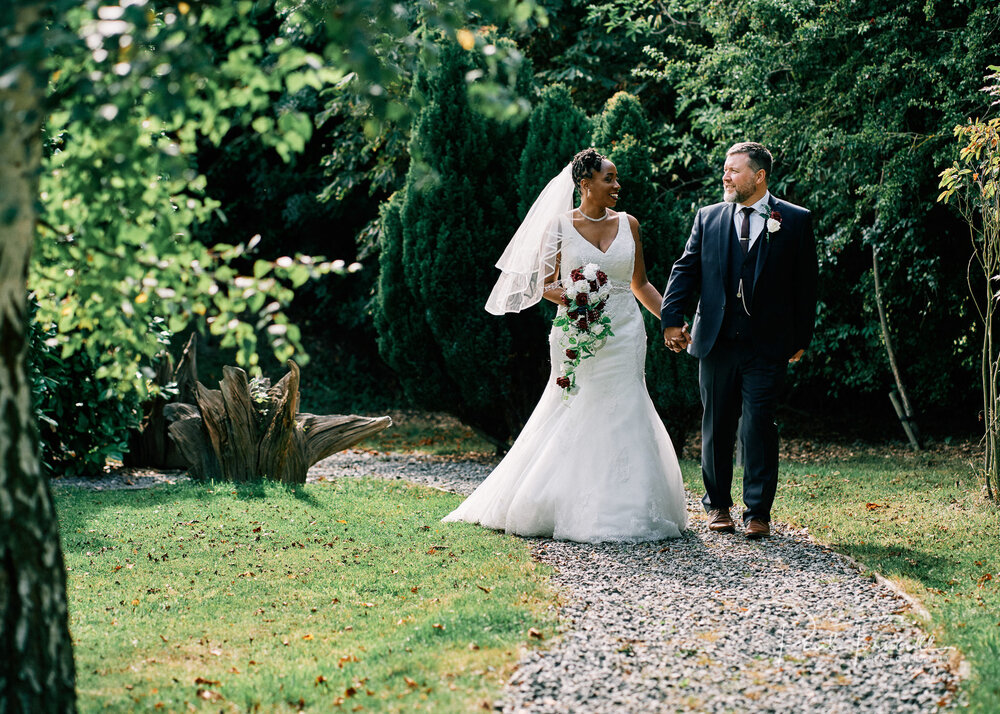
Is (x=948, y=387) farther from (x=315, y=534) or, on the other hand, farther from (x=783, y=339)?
(x=315, y=534)

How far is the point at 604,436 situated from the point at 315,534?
191 cm

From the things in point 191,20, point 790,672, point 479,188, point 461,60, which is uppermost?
point 461,60

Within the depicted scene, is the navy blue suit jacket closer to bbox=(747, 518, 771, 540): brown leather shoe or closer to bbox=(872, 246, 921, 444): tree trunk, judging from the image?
bbox=(747, 518, 771, 540): brown leather shoe

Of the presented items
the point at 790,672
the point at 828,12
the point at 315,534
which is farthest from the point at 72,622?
the point at 828,12

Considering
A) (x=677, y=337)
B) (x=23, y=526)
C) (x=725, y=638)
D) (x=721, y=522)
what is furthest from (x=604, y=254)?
(x=23, y=526)

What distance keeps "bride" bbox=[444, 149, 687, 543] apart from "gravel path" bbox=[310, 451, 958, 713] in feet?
0.85

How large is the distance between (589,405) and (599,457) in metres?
0.36

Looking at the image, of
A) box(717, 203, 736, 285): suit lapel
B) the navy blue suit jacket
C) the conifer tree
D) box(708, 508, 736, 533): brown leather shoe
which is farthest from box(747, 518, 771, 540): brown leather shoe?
the conifer tree

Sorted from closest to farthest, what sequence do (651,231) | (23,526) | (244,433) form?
(23,526) → (244,433) → (651,231)

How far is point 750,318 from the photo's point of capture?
5941 millimetres

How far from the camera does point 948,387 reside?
11.4m

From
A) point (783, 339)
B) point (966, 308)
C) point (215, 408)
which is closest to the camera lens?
point (783, 339)

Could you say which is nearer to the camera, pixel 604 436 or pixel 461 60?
pixel 604 436

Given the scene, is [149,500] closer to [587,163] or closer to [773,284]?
[587,163]
